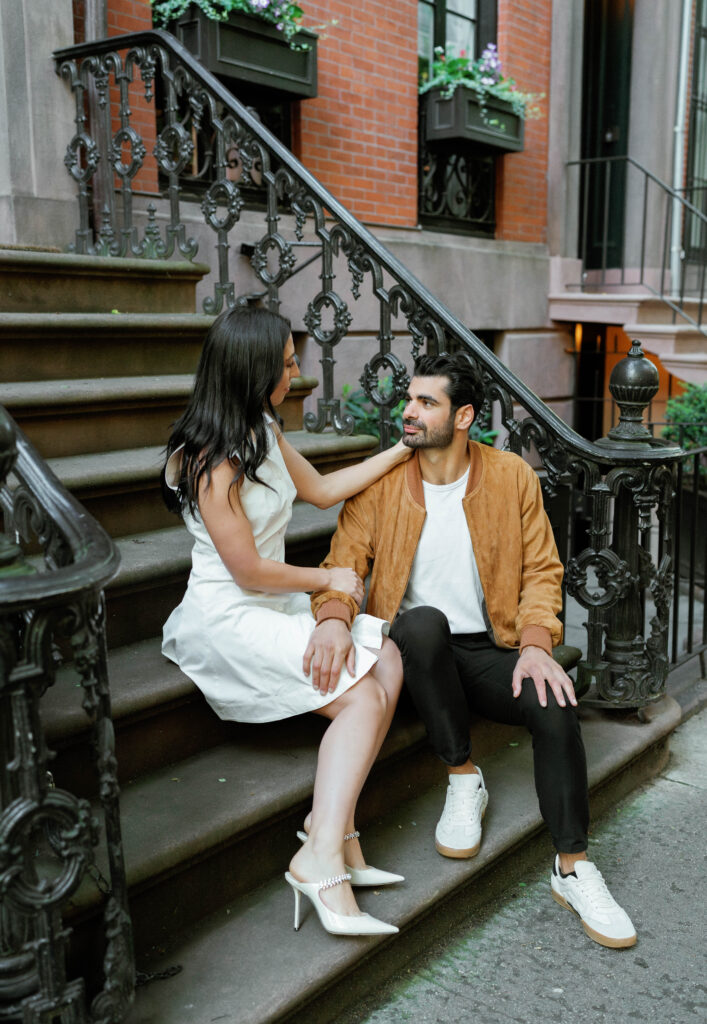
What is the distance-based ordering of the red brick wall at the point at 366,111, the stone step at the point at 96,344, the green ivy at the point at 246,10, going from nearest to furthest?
the stone step at the point at 96,344 < the green ivy at the point at 246,10 < the red brick wall at the point at 366,111

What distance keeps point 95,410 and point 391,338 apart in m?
1.28

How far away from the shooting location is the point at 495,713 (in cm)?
291

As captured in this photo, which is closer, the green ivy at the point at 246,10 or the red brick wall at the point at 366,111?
the green ivy at the point at 246,10

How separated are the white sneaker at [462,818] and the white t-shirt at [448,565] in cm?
47

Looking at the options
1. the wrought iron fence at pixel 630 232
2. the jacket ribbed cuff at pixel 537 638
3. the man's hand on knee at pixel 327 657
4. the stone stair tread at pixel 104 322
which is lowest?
the jacket ribbed cuff at pixel 537 638

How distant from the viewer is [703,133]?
10.9 m

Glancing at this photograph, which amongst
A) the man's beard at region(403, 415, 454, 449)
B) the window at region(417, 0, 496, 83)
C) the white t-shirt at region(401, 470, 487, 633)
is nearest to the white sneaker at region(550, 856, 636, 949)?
the white t-shirt at region(401, 470, 487, 633)

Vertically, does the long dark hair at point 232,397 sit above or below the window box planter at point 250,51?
below

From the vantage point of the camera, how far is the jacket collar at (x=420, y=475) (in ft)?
9.85

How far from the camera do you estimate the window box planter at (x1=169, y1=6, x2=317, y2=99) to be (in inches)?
218

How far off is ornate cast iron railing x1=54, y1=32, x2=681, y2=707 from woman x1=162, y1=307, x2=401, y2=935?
3.71ft

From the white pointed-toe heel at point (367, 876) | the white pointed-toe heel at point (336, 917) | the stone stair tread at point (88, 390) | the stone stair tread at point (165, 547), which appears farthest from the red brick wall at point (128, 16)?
the white pointed-toe heel at point (336, 917)

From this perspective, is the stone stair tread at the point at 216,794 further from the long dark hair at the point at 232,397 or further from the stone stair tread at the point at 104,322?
the stone stair tread at the point at 104,322

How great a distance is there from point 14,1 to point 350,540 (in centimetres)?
320
